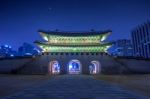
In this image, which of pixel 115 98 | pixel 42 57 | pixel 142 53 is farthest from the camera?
pixel 142 53

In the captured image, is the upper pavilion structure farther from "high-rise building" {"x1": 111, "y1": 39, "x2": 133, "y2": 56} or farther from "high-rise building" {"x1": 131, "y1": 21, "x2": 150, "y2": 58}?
Answer: "high-rise building" {"x1": 111, "y1": 39, "x2": 133, "y2": 56}

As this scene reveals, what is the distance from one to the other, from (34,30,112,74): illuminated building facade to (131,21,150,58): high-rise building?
32760 mm

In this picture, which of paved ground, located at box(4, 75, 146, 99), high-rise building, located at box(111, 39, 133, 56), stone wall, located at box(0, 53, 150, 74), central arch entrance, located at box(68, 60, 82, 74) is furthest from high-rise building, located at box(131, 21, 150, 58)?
paved ground, located at box(4, 75, 146, 99)

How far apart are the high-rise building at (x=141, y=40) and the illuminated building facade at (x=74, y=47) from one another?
32760mm

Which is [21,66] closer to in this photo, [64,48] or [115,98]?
[64,48]

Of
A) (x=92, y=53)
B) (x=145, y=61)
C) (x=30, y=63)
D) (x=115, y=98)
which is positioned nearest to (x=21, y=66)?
(x=30, y=63)

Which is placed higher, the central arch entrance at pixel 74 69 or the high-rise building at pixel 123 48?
the high-rise building at pixel 123 48

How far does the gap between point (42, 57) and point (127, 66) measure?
1772 cm

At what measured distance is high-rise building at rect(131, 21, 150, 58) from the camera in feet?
214

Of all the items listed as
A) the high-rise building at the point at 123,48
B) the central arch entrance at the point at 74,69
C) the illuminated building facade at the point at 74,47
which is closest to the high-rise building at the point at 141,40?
the high-rise building at the point at 123,48

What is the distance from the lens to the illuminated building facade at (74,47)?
1451 inches

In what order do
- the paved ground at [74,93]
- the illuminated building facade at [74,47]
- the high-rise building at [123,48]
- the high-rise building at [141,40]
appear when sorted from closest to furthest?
the paved ground at [74,93]
the illuminated building facade at [74,47]
the high-rise building at [141,40]
the high-rise building at [123,48]

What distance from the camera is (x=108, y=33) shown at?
3916 centimetres

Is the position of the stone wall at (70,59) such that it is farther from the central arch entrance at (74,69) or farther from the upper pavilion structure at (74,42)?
the central arch entrance at (74,69)
